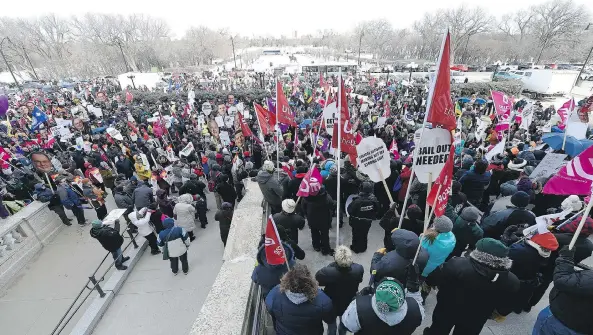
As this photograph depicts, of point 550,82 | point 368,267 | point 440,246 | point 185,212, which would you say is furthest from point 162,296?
point 550,82

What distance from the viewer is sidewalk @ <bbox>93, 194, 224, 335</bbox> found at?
529cm

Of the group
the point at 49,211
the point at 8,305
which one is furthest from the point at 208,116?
the point at 8,305

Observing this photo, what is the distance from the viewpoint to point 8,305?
21.4 ft

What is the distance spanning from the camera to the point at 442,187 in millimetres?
3934

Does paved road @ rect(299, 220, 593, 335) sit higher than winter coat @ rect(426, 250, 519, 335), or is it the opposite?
winter coat @ rect(426, 250, 519, 335)

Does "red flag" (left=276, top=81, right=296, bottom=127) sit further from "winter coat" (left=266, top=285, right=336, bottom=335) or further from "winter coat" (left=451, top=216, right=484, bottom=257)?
"winter coat" (left=266, top=285, right=336, bottom=335)

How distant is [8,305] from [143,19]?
10233 centimetres

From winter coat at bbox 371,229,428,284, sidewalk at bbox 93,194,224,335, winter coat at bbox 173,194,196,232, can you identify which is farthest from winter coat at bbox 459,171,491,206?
winter coat at bbox 173,194,196,232

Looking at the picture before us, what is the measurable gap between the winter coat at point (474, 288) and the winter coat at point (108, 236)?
5.96 meters

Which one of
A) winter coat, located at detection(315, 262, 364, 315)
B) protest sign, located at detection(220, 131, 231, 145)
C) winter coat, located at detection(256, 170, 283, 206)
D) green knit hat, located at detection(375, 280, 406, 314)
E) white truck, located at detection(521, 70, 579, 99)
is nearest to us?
green knit hat, located at detection(375, 280, 406, 314)

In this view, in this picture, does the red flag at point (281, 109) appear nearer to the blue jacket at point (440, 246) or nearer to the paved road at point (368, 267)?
the paved road at point (368, 267)

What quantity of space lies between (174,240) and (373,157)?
4108 mm

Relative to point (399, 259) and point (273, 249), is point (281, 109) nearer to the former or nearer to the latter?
point (273, 249)

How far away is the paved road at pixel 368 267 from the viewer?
423 cm
